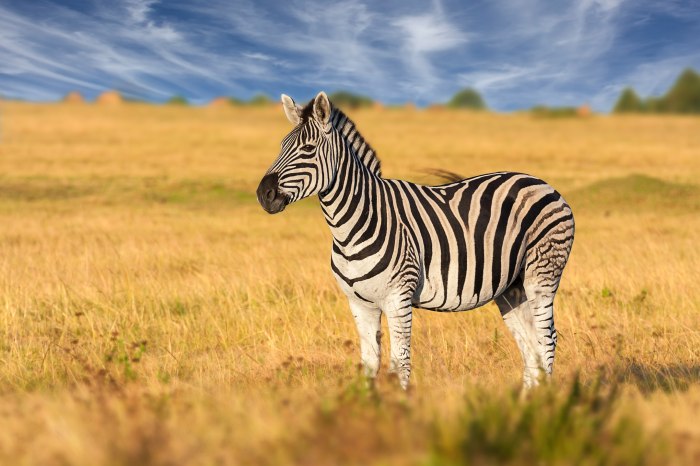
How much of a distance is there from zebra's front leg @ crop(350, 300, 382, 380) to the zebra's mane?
130 cm

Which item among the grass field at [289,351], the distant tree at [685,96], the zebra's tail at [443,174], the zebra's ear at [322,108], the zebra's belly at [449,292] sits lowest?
the grass field at [289,351]

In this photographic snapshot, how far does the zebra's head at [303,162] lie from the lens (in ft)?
17.9

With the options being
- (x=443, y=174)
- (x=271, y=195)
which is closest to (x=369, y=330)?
(x=271, y=195)

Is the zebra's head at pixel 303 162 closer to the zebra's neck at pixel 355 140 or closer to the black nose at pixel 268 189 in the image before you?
the black nose at pixel 268 189

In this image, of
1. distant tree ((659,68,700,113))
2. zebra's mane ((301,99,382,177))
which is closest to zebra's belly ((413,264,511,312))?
zebra's mane ((301,99,382,177))

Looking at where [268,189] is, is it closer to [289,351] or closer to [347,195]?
[347,195]

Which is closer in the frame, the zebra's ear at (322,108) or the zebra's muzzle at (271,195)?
the zebra's muzzle at (271,195)

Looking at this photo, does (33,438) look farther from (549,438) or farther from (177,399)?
(549,438)

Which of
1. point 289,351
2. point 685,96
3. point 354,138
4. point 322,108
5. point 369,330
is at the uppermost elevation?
point 685,96

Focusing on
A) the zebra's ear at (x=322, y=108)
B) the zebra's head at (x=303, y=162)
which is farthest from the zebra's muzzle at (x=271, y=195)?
the zebra's ear at (x=322, y=108)

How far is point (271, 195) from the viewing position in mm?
5438

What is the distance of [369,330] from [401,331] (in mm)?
444

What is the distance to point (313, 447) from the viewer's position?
3041 mm

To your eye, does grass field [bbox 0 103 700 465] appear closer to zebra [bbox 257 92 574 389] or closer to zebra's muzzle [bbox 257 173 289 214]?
zebra [bbox 257 92 574 389]
